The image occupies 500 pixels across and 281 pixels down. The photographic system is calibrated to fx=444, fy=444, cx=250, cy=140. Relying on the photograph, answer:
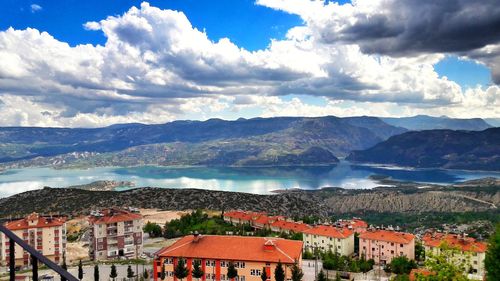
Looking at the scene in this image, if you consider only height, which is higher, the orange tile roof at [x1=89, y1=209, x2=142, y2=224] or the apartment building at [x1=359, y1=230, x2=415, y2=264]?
the orange tile roof at [x1=89, y1=209, x2=142, y2=224]

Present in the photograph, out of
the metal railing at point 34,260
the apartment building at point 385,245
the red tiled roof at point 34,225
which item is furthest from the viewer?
the red tiled roof at point 34,225

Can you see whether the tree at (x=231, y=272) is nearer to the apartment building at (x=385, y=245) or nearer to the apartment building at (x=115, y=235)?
the apartment building at (x=115, y=235)

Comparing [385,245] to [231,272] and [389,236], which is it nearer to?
[389,236]

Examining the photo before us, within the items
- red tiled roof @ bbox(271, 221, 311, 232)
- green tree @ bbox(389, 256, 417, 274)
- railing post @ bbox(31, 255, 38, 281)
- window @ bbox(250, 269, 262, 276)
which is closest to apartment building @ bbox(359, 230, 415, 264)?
green tree @ bbox(389, 256, 417, 274)

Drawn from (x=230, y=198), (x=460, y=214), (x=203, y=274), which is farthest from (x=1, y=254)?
(x=460, y=214)

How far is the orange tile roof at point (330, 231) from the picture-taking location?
5801 cm

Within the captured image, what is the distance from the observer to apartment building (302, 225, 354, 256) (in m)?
57.8

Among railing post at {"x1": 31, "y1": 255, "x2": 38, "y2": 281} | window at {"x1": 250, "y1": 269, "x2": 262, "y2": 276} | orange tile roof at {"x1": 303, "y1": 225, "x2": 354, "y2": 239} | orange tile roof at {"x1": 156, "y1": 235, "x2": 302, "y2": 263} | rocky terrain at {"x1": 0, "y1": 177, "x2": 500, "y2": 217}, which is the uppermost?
railing post at {"x1": 31, "y1": 255, "x2": 38, "y2": 281}

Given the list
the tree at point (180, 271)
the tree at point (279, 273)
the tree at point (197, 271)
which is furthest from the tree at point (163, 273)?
the tree at point (279, 273)

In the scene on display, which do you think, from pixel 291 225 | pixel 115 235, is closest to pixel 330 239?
pixel 291 225

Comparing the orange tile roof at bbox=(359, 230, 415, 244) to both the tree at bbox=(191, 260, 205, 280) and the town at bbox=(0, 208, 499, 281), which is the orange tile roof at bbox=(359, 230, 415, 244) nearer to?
the town at bbox=(0, 208, 499, 281)

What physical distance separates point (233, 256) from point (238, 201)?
67557mm

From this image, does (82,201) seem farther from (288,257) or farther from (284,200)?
(288,257)

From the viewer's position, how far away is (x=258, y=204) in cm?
10825
